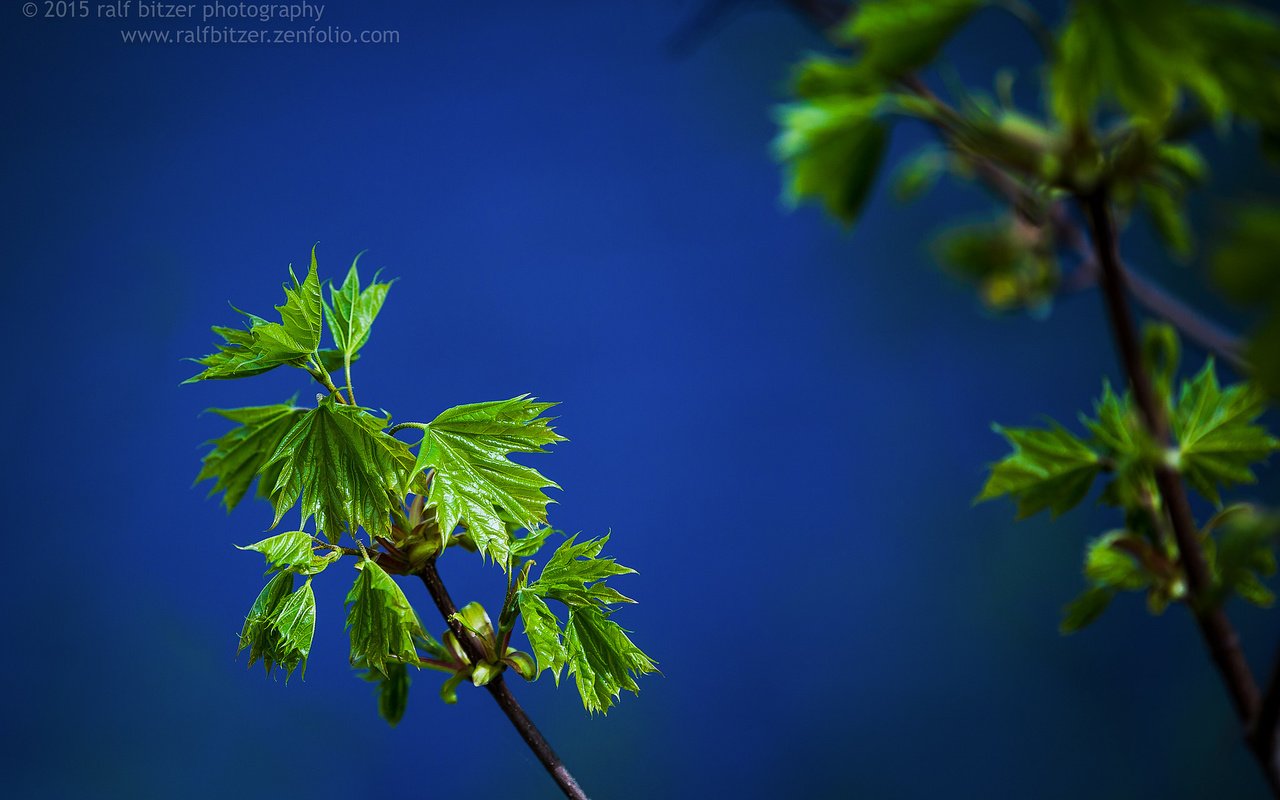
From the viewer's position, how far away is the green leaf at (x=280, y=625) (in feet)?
1.42

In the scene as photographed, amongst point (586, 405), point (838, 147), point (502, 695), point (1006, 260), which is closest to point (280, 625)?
point (502, 695)

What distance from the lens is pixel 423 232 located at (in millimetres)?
1394

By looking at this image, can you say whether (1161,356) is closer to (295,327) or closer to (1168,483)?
(1168,483)

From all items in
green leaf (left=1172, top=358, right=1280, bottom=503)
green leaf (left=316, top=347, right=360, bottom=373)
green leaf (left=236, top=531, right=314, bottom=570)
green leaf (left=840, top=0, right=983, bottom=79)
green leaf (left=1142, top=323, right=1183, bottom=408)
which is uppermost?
green leaf (left=316, top=347, right=360, bottom=373)

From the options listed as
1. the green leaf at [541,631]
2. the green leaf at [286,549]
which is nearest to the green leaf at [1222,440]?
the green leaf at [541,631]

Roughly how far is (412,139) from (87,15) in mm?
461

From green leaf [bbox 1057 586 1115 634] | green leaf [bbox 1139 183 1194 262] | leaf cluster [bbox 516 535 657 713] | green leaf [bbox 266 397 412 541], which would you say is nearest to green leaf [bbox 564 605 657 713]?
leaf cluster [bbox 516 535 657 713]

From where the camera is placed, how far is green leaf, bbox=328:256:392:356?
0.48 meters

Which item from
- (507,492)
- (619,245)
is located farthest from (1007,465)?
(619,245)

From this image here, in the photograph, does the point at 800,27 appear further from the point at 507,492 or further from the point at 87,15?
the point at 507,492

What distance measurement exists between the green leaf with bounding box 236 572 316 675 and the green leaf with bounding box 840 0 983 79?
340 millimetres

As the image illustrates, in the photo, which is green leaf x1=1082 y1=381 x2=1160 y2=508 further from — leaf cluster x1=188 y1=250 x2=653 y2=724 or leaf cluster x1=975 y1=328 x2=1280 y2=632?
leaf cluster x1=188 y1=250 x2=653 y2=724

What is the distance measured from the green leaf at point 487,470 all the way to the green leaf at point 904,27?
0.22 meters

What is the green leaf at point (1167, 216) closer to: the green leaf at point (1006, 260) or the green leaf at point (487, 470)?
the green leaf at point (1006, 260)
